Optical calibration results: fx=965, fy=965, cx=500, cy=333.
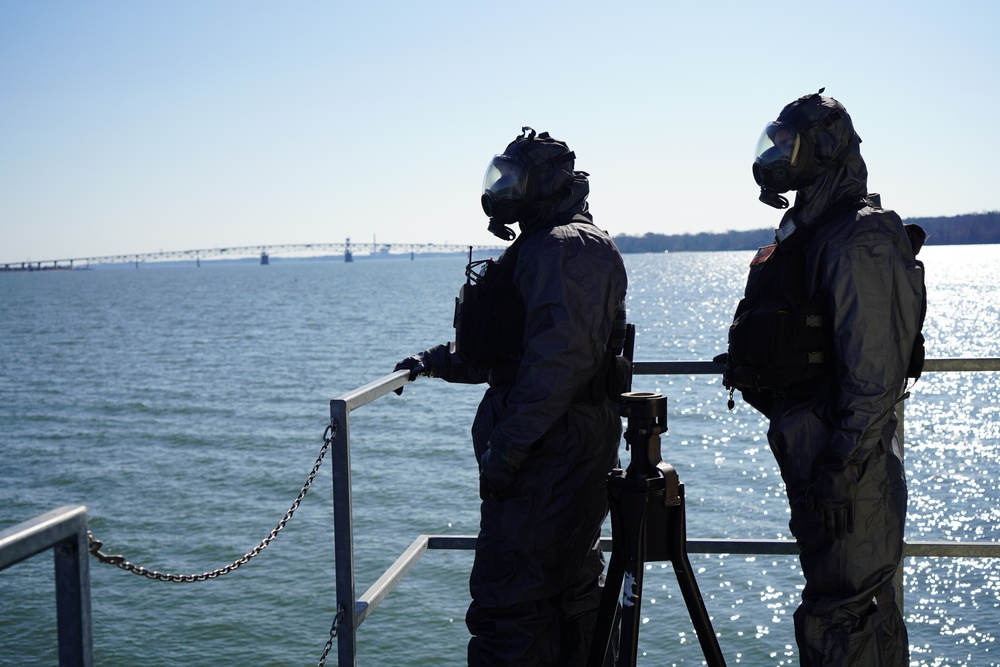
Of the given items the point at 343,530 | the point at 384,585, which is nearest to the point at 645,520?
the point at 343,530

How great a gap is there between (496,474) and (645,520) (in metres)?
0.74

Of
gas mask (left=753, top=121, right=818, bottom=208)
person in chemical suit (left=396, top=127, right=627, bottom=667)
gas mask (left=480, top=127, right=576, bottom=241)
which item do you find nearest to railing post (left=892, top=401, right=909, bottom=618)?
gas mask (left=753, top=121, right=818, bottom=208)

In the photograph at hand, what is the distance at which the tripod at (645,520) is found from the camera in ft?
9.32

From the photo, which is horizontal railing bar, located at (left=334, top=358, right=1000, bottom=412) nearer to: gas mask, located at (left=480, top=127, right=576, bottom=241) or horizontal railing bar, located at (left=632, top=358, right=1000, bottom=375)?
horizontal railing bar, located at (left=632, top=358, right=1000, bottom=375)

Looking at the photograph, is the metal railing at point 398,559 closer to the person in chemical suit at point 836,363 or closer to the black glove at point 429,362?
the black glove at point 429,362

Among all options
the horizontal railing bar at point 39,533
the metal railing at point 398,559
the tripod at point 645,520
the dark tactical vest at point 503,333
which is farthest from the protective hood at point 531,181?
the horizontal railing bar at point 39,533

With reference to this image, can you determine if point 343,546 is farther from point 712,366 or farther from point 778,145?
point 778,145

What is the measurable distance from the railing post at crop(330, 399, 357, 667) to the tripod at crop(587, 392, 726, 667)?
0.84 meters

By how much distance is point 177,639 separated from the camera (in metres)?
11.7

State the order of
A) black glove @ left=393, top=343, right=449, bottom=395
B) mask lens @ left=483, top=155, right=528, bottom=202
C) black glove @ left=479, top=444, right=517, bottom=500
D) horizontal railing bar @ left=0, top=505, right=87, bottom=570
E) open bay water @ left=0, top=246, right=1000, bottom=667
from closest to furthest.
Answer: horizontal railing bar @ left=0, top=505, right=87, bottom=570 → black glove @ left=479, top=444, right=517, bottom=500 → mask lens @ left=483, top=155, right=528, bottom=202 → black glove @ left=393, top=343, right=449, bottom=395 → open bay water @ left=0, top=246, right=1000, bottom=667

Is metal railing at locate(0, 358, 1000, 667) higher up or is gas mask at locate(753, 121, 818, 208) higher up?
gas mask at locate(753, 121, 818, 208)

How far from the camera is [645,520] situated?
113 inches

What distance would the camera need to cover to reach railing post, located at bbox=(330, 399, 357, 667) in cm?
302

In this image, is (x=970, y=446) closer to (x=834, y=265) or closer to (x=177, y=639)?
(x=177, y=639)
